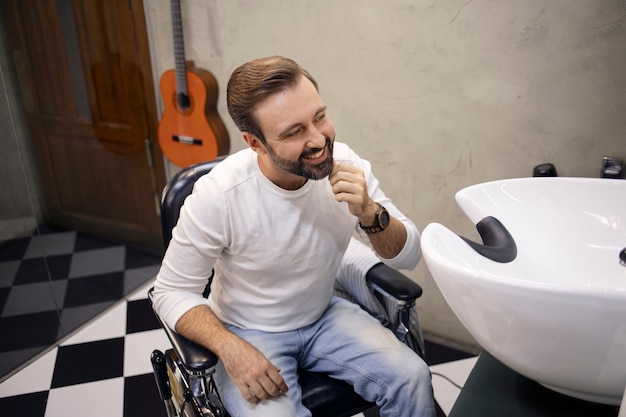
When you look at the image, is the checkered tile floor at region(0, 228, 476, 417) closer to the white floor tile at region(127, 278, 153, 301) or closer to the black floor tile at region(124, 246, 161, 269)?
the white floor tile at region(127, 278, 153, 301)

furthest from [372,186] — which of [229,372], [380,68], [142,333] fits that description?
[142,333]

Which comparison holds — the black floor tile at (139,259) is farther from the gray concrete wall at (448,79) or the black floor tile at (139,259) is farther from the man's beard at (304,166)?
the man's beard at (304,166)

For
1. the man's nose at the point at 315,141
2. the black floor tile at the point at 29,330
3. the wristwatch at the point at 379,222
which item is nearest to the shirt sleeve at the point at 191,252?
the man's nose at the point at 315,141

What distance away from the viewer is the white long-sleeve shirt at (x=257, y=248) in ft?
4.25

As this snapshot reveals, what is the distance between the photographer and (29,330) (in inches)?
89.7

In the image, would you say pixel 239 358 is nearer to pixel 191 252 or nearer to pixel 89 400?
pixel 191 252

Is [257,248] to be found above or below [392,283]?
above

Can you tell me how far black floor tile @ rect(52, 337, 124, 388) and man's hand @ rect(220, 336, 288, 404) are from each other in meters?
1.21

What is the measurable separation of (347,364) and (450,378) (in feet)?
3.14

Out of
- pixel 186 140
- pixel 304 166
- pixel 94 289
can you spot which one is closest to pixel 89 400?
pixel 94 289

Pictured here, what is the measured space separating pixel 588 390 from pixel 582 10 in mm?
1318

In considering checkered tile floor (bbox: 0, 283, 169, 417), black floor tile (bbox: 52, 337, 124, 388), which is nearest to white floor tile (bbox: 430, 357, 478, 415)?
checkered tile floor (bbox: 0, 283, 169, 417)

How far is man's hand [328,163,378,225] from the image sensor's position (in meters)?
1.25

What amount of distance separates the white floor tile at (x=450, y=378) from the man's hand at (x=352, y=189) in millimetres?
1062
